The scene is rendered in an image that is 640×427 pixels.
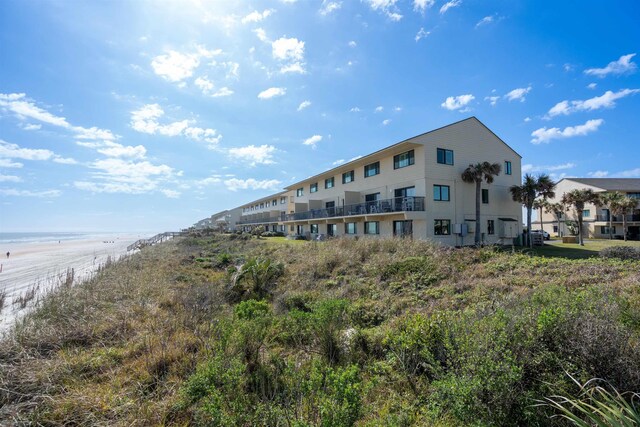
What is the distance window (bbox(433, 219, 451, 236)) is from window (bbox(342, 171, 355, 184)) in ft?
38.9

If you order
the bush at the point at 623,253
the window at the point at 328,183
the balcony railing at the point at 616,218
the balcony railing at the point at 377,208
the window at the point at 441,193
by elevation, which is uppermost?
the window at the point at 328,183

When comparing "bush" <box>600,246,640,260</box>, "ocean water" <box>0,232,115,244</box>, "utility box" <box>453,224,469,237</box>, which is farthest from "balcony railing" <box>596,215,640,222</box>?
"ocean water" <box>0,232,115,244</box>

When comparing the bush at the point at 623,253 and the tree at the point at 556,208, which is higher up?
the tree at the point at 556,208

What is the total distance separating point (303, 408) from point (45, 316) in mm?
8042

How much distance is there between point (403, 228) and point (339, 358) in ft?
66.7

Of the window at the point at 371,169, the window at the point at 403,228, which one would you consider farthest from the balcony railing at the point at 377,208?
the window at the point at 371,169

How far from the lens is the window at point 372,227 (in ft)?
89.0

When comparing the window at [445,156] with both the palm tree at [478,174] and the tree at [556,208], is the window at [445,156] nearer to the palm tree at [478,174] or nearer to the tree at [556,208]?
the palm tree at [478,174]

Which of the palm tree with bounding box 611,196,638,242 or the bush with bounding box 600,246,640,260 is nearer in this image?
the bush with bounding box 600,246,640,260

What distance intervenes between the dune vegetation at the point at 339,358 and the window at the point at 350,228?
22066mm

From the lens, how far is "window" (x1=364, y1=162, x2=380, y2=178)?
28280 mm

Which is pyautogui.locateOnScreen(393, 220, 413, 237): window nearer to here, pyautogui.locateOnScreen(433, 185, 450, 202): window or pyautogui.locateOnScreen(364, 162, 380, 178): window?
pyautogui.locateOnScreen(433, 185, 450, 202): window

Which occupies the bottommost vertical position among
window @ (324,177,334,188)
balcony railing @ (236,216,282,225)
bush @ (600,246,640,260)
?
bush @ (600,246,640,260)

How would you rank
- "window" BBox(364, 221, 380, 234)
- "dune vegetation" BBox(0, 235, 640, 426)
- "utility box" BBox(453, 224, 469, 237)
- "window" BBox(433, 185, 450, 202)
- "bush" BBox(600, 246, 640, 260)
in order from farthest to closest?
1. "window" BBox(364, 221, 380, 234)
2. "utility box" BBox(453, 224, 469, 237)
3. "window" BBox(433, 185, 450, 202)
4. "bush" BBox(600, 246, 640, 260)
5. "dune vegetation" BBox(0, 235, 640, 426)
